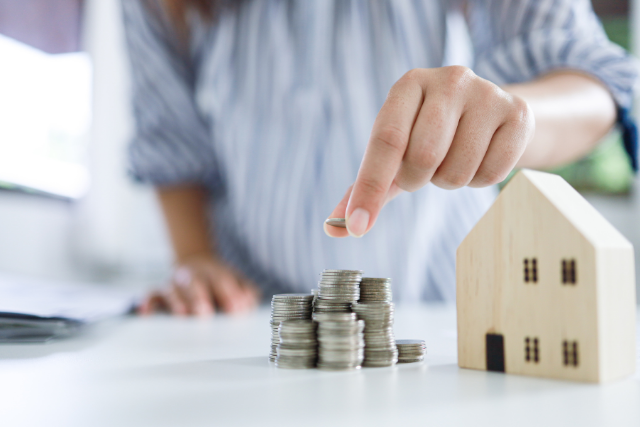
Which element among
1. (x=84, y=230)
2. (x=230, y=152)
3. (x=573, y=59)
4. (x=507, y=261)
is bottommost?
(x=507, y=261)

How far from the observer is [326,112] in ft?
5.50

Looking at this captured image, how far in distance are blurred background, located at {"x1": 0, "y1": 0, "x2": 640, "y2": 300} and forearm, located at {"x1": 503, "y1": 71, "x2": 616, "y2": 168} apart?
28 centimetres

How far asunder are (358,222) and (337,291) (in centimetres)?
12

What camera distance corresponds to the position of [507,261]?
0.60m

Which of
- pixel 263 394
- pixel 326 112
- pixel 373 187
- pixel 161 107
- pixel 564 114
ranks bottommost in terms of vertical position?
pixel 263 394

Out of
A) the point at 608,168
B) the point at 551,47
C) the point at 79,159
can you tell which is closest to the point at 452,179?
the point at 551,47

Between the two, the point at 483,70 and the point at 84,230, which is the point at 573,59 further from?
the point at 84,230

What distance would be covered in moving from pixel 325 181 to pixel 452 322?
732 mm

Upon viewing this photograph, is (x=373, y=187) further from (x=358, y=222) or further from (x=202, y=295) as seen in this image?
(x=202, y=295)

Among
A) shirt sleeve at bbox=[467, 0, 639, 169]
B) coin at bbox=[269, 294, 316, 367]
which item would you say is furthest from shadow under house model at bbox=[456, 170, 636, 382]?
shirt sleeve at bbox=[467, 0, 639, 169]

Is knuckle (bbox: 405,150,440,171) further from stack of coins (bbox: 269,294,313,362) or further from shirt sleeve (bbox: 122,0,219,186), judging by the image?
shirt sleeve (bbox: 122,0,219,186)

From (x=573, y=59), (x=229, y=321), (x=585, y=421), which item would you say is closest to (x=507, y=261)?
(x=585, y=421)

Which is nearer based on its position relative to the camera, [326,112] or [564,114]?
[564,114]

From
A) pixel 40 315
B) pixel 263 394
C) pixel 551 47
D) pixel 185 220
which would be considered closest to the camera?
pixel 263 394
